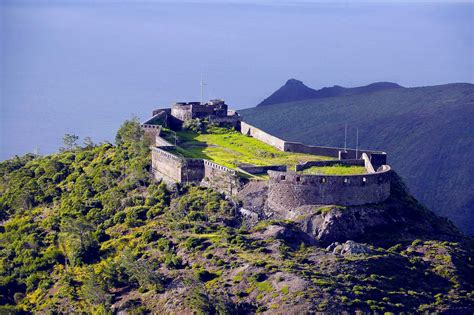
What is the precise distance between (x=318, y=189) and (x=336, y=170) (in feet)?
13.8

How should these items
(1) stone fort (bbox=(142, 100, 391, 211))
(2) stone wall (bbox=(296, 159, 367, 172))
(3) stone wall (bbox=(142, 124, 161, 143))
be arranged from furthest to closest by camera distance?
(3) stone wall (bbox=(142, 124, 161, 143)), (2) stone wall (bbox=(296, 159, 367, 172)), (1) stone fort (bbox=(142, 100, 391, 211))

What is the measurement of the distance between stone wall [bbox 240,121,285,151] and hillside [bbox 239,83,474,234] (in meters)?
20.2

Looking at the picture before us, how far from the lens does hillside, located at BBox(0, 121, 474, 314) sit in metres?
59.0

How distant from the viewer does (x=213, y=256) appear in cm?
6359

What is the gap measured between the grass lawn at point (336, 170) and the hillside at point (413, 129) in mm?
25300

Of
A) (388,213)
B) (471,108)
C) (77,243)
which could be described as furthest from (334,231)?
(471,108)

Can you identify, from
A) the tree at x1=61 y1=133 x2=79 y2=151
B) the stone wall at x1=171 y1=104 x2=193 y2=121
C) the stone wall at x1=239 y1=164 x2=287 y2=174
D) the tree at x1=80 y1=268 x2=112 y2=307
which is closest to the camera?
the tree at x1=80 y1=268 x2=112 y2=307

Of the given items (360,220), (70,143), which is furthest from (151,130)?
(360,220)

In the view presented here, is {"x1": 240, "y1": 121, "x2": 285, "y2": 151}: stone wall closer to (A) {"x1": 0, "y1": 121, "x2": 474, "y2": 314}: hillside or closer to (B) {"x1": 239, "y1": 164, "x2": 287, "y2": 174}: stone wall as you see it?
(B) {"x1": 239, "y1": 164, "x2": 287, "y2": 174}: stone wall

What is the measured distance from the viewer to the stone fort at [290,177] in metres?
66.3

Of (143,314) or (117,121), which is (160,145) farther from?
(117,121)

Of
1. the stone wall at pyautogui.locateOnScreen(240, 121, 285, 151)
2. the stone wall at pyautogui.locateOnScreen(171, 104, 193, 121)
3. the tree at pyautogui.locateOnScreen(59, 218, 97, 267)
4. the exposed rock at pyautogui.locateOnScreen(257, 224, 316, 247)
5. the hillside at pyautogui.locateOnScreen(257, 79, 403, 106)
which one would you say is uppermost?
the stone wall at pyautogui.locateOnScreen(171, 104, 193, 121)

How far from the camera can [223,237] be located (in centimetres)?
6519

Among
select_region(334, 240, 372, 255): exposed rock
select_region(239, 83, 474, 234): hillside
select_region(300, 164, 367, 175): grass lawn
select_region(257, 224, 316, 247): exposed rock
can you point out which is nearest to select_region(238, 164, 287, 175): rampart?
select_region(300, 164, 367, 175): grass lawn
